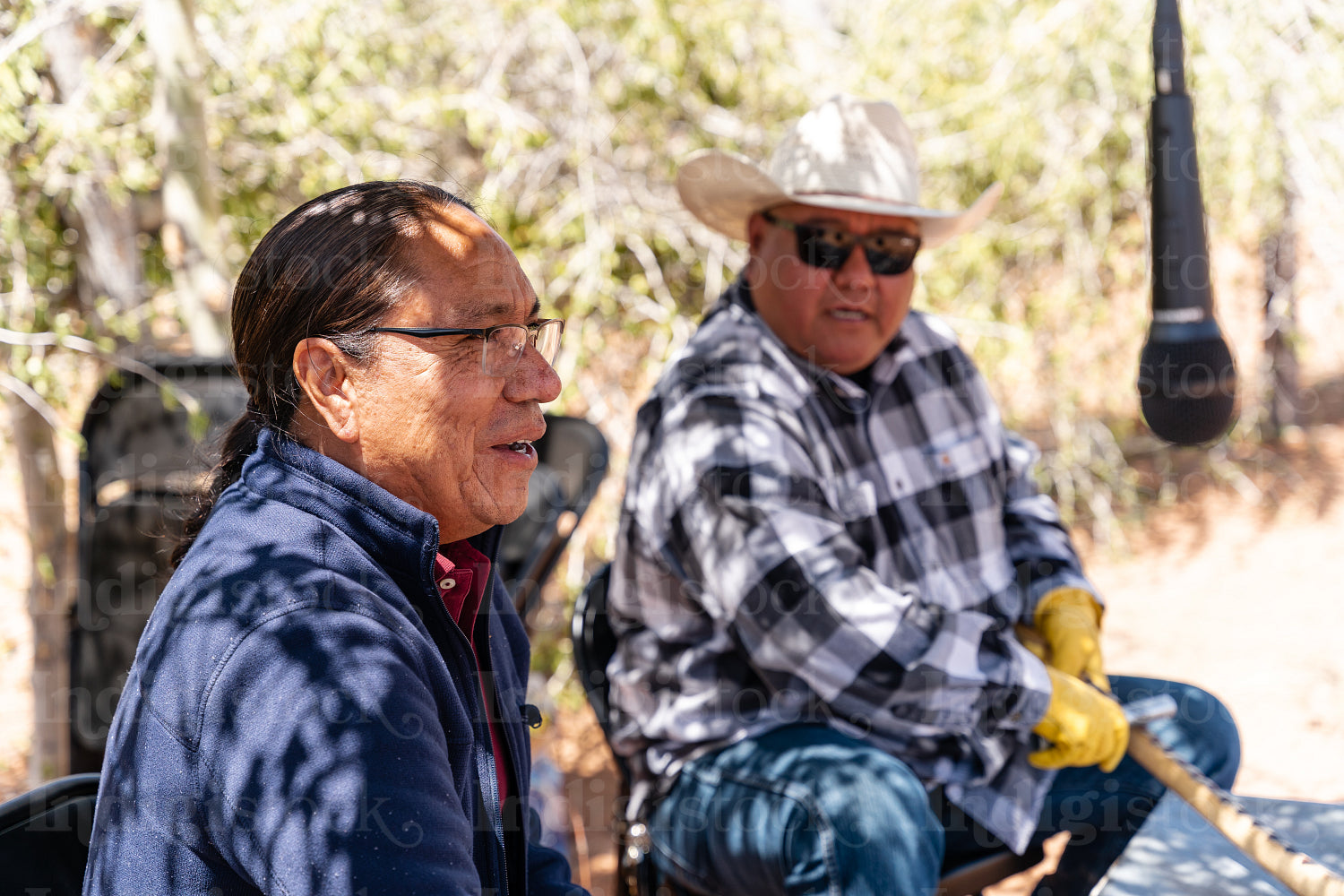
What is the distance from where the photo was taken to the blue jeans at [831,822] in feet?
6.11

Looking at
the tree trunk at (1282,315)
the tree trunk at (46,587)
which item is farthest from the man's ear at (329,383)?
the tree trunk at (1282,315)

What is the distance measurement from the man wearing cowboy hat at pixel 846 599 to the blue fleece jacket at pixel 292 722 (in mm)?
870

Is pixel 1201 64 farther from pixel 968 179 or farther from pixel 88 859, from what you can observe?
pixel 88 859

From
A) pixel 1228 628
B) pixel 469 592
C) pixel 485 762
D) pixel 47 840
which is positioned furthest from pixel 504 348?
pixel 1228 628

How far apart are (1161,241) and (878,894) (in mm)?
1153

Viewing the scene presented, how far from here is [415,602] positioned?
51.7 inches

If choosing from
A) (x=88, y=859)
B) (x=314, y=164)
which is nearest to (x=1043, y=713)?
(x=88, y=859)

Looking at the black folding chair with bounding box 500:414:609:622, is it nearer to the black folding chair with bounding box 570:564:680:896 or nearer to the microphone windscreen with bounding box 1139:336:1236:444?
the black folding chair with bounding box 570:564:680:896

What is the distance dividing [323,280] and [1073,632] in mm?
1763

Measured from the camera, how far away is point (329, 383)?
1296mm

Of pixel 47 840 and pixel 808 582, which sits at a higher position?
pixel 808 582

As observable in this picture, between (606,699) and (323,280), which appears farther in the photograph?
(606,699)

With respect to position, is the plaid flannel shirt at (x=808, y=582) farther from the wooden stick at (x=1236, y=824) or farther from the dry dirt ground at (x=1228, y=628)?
the dry dirt ground at (x=1228, y=628)

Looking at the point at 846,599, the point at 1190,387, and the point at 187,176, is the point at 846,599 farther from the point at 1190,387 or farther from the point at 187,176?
the point at 187,176
